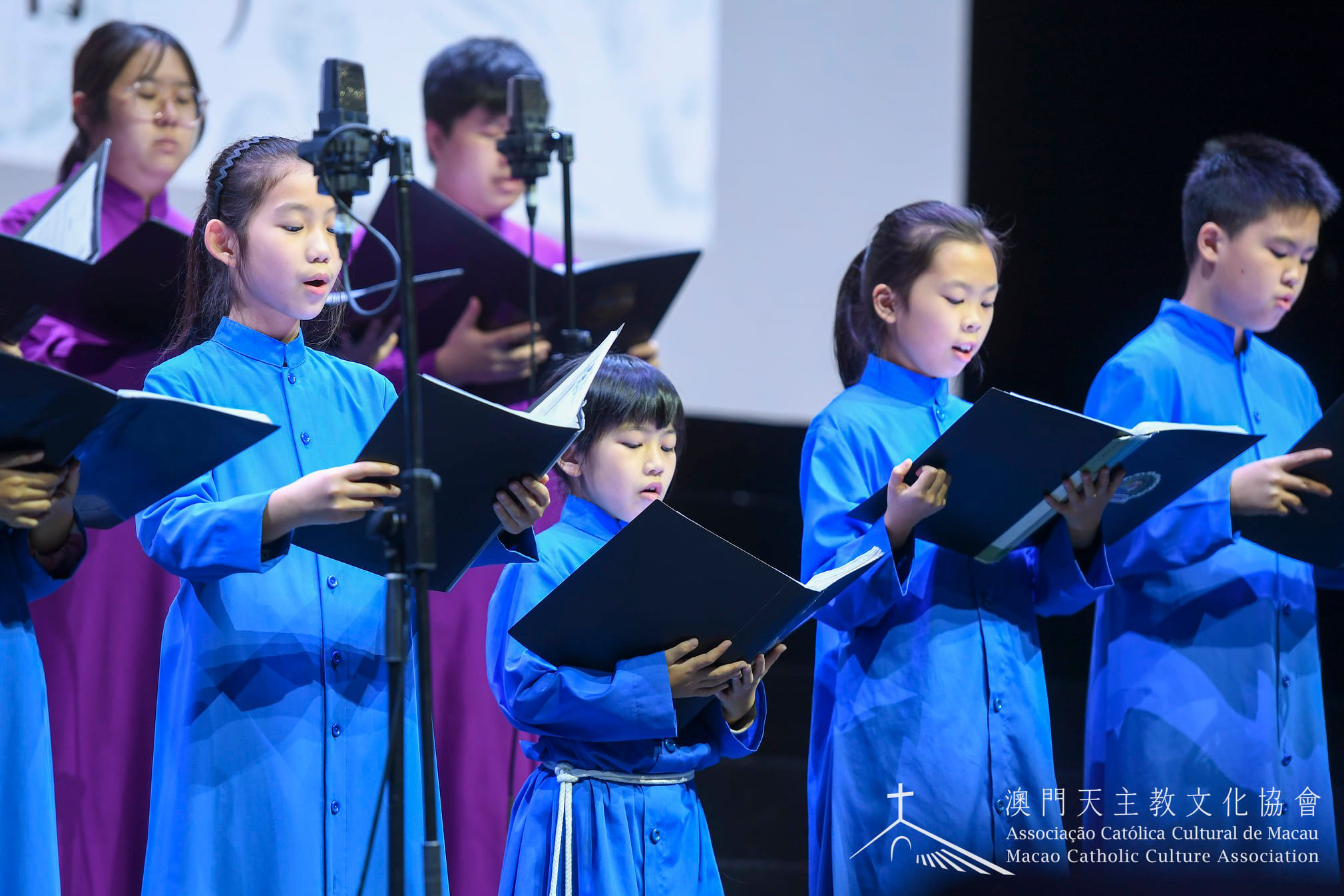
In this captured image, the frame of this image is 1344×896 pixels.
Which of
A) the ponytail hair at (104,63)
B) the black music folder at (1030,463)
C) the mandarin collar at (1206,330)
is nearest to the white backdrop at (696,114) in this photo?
the ponytail hair at (104,63)

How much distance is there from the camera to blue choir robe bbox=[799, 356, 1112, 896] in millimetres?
2529

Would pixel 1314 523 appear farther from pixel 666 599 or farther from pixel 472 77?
pixel 472 77

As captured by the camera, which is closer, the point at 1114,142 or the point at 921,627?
the point at 921,627

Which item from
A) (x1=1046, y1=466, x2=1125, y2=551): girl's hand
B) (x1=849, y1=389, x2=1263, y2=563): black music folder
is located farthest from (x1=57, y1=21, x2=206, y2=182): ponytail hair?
(x1=1046, y1=466, x2=1125, y2=551): girl's hand

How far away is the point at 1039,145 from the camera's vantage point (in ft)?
16.5

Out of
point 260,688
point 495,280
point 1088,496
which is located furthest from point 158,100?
point 1088,496

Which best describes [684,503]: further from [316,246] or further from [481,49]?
[316,246]

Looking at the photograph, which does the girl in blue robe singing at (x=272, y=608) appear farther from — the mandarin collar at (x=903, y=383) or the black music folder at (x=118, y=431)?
the mandarin collar at (x=903, y=383)

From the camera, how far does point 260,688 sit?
2.13 metres

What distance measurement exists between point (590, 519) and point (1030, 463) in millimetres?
707

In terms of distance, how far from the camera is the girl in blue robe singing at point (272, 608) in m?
2.06

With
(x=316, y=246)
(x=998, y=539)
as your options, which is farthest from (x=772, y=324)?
(x=316, y=246)

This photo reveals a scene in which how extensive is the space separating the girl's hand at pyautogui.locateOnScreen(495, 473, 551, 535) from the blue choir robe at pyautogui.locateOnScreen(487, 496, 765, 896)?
179mm

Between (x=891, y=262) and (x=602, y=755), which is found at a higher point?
(x=891, y=262)
